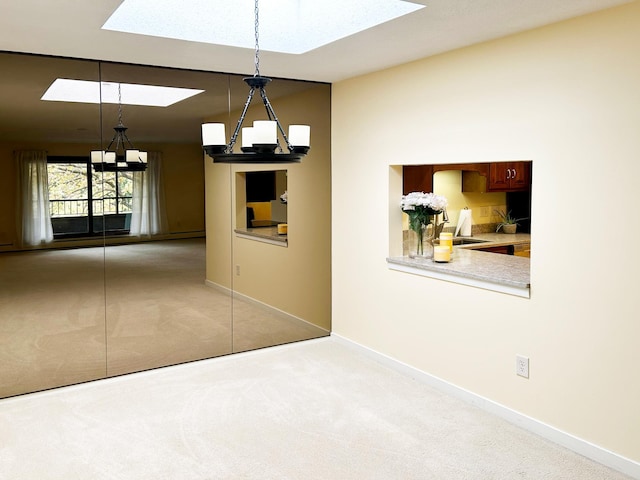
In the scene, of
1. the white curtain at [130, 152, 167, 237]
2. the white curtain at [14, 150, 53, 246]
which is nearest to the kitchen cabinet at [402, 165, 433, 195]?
the white curtain at [130, 152, 167, 237]

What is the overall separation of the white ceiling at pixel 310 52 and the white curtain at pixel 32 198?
692 mm

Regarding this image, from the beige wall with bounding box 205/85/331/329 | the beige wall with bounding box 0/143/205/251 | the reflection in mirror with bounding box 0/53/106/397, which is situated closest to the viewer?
the reflection in mirror with bounding box 0/53/106/397

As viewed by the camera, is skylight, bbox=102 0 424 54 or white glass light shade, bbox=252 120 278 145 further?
skylight, bbox=102 0 424 54

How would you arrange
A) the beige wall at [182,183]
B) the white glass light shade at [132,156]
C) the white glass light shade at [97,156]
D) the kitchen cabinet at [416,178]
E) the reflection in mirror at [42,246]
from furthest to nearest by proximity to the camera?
the kitchen cabinet at [416,178] → the beige wall at [182,183] → the white glass light shade at [132,156] → the white glass light shade at [97,156] → the reflection in mirror at [42,246]

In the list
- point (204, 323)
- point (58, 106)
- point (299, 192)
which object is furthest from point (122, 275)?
point (299, 192)

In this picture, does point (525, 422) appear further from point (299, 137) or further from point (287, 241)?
point (287, 241)

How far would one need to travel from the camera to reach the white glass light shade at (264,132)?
8.54 feet

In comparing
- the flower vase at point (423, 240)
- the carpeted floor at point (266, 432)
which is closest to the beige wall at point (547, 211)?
the flower vase at point (423, 240)

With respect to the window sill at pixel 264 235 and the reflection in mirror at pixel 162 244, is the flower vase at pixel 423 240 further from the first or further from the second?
the reflection in mirror at pixel 162 244

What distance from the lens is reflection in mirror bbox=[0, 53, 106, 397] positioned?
Result: 3.88 meters

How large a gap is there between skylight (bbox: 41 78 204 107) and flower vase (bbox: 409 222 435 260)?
1968 mm

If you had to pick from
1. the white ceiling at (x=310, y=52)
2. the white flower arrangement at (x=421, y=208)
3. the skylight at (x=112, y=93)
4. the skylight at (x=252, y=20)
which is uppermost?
the skylight at (x=252, y=20)

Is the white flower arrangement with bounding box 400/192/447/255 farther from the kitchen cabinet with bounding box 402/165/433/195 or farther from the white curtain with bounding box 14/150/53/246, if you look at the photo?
the white curtain with bounding box 14/150/53/246

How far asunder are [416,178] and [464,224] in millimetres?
1185
